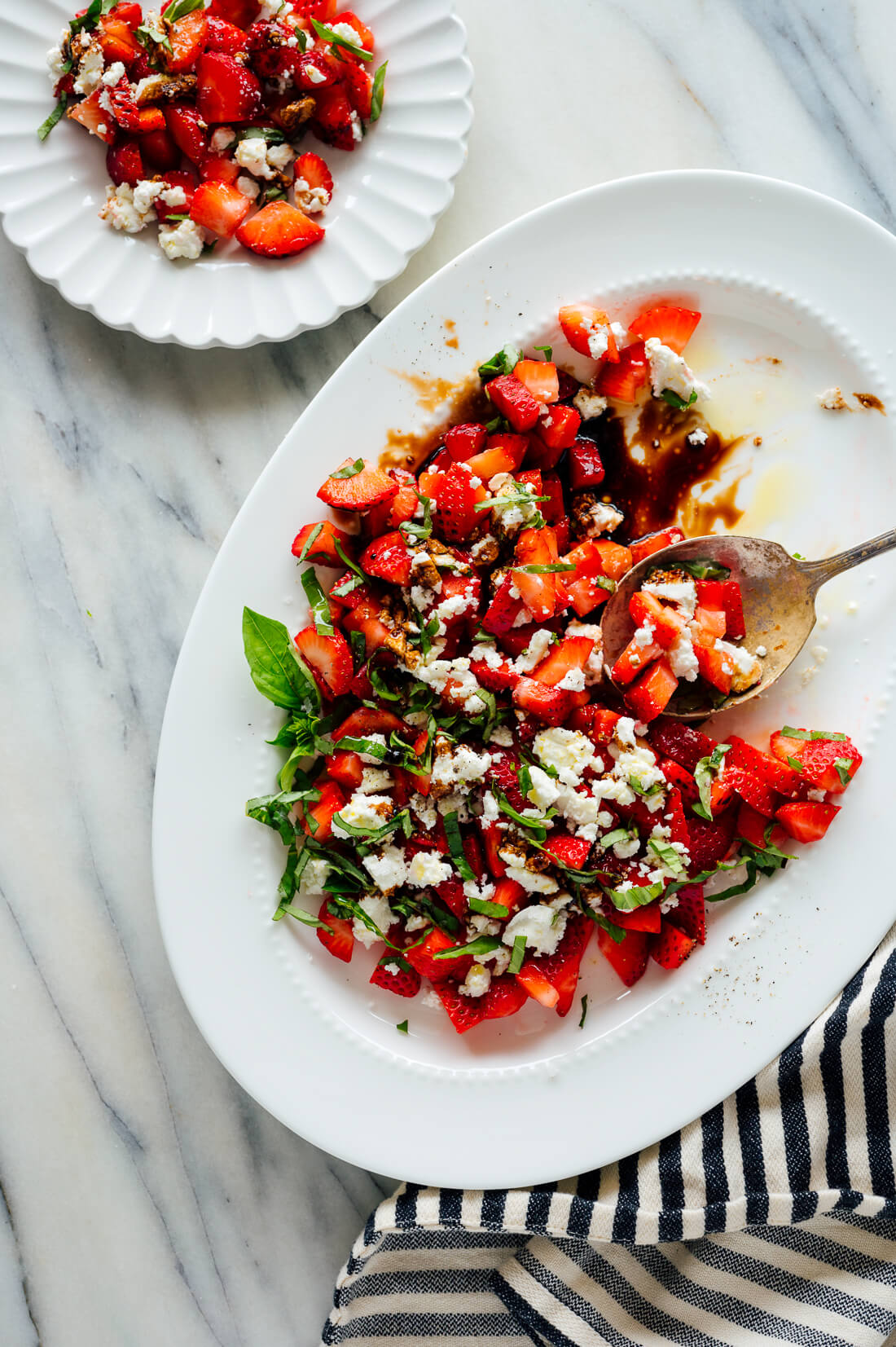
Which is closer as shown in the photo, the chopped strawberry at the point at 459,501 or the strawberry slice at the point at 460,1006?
the chopped strawberry at the point at 459,501

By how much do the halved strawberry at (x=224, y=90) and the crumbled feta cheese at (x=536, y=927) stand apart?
1.86 m

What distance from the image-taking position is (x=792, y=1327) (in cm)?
196

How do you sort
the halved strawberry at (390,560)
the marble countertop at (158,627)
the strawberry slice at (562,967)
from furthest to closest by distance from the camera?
1. the marble countertop at (158,627)
2. the strawberry slice at (562,967)
3. the halved strawberry at (390,560)

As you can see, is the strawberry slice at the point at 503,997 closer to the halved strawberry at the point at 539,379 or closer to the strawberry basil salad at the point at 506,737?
the strawberry basil salad at the point at 506,737

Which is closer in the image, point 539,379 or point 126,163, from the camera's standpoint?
point 539,379

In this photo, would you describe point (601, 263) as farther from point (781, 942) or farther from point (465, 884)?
point (781, 942)

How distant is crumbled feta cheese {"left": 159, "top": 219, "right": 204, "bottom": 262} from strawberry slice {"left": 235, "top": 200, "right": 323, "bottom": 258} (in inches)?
4.3

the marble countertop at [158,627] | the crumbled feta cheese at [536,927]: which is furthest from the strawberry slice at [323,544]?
the crumbled feta cheese at [536,927]

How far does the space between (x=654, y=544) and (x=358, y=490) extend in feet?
2.18

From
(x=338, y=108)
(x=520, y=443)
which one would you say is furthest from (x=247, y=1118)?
(x=338, y=108)

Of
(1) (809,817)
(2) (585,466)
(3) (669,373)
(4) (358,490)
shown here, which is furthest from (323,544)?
(1) (809,817)

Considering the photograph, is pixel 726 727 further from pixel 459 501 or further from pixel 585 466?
pixel 459 501

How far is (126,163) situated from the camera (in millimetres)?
2014

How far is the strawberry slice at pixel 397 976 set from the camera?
6.48 feet
